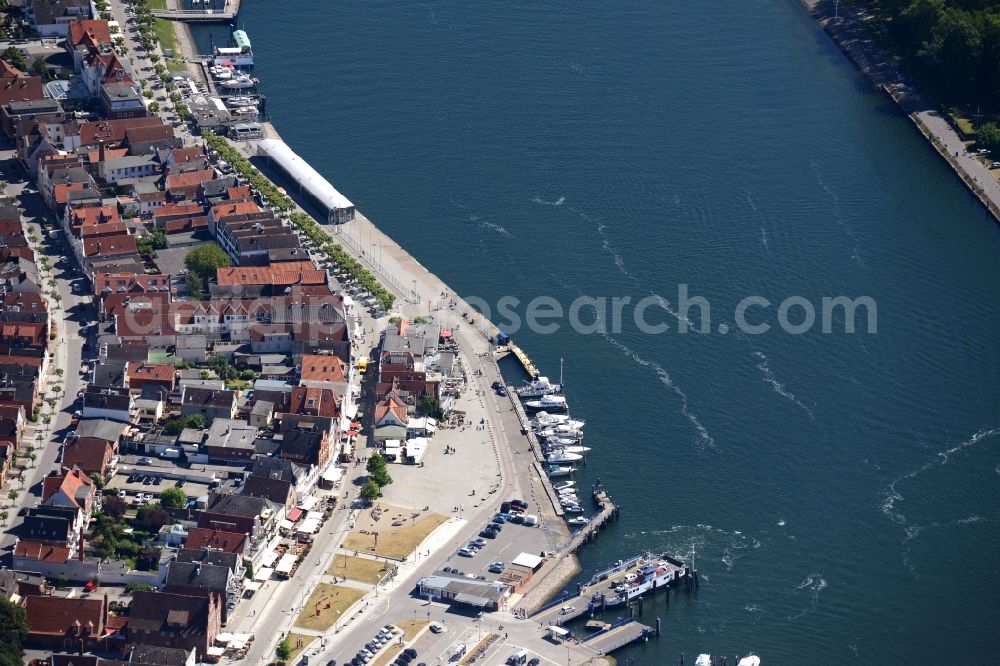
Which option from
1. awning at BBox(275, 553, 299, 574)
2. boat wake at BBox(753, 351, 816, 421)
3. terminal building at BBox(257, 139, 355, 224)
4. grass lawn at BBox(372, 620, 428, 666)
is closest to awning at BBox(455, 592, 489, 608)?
grass lawn at BBox(372, 620, 428, 666)

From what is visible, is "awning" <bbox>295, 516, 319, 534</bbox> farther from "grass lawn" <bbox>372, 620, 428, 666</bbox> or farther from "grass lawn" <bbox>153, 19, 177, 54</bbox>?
"grass lawn" <bbox>153, 19, 177, 54</bbox>

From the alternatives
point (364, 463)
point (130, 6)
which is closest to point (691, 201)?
point (364, 463)

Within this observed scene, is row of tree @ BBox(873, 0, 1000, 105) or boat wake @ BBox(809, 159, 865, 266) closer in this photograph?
boat wake @ BBox(809, 159, 865, 266)

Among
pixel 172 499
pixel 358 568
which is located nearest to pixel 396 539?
pixel 358 568

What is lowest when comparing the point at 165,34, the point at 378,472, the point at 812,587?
the point at 812,587

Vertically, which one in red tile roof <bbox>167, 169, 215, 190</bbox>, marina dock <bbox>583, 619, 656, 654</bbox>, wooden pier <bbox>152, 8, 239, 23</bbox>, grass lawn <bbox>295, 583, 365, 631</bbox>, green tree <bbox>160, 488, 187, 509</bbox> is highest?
wooden pier <bbox>152, 8, 239, 23</bbox>

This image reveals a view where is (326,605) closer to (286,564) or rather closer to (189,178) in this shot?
(286,564)
